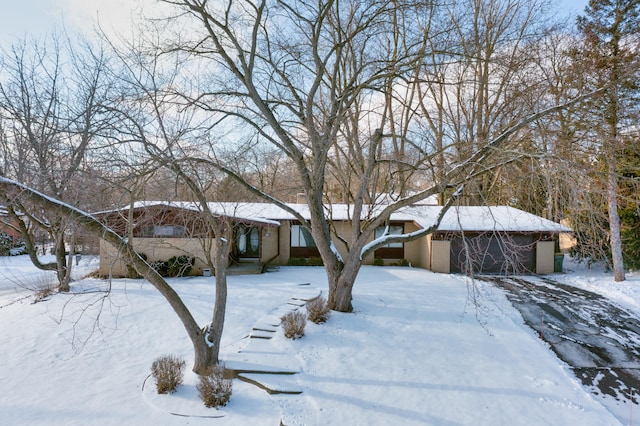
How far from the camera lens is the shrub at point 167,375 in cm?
639

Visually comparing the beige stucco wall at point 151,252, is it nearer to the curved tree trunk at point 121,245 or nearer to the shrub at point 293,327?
the shrub at point 293,327

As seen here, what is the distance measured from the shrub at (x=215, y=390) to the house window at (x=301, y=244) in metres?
13.0

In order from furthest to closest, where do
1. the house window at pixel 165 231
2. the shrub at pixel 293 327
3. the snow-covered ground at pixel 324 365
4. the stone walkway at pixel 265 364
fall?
1. the house window at pixel 165 231
2. the shrub at pixel 293 327
3. the stone walkway at pixel 265 364
4. the snow-covered ground at pixel 324 365

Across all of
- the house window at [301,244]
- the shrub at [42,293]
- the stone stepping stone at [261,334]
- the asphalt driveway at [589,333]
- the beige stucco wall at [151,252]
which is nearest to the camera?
the asphalt driveway at [589,333]

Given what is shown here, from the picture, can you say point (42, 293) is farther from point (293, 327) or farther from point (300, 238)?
point (300, 238)

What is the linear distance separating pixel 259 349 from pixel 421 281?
349 inches

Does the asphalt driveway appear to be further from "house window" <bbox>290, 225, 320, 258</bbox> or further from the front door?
the front door

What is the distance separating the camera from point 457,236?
56.4 ft

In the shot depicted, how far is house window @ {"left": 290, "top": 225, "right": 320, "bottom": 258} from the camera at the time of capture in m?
19.1

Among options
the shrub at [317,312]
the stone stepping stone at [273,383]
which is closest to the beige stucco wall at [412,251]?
the shrub at [317,312]

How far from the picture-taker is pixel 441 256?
17.3 m

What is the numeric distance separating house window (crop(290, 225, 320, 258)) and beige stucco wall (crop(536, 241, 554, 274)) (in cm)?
1103

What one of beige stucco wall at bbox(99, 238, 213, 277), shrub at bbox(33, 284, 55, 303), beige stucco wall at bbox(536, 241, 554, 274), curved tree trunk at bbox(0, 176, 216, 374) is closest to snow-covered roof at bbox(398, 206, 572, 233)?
beige stucco wall at bbox(536, 241, 554, 274)

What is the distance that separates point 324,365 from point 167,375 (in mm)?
3033
